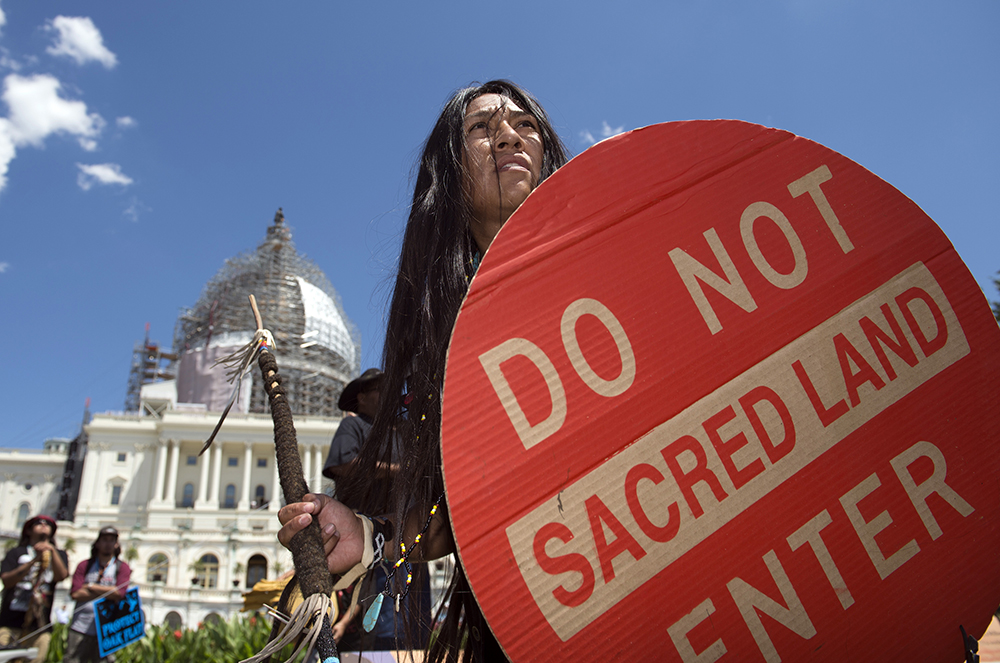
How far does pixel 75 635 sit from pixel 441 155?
517 centimetres

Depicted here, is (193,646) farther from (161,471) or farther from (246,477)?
(161,471)

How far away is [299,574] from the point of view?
3.38 ft

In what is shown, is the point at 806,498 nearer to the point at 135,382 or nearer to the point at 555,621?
the point at 555,621

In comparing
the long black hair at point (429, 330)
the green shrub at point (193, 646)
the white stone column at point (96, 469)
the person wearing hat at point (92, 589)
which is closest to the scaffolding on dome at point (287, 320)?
the white stone column at point (96, 469)

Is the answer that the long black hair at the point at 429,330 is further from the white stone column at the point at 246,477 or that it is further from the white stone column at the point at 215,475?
the white stone column at the point at 215,475

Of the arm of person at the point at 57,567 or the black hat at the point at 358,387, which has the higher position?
the black hat at the point at 358,387

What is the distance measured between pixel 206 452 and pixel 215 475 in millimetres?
2472

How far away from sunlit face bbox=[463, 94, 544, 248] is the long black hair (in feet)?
0.08

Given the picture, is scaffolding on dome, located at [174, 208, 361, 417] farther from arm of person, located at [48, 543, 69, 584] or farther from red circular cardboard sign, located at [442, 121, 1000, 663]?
red circular cardboard sign, located at [442, 121, 1000, 663]

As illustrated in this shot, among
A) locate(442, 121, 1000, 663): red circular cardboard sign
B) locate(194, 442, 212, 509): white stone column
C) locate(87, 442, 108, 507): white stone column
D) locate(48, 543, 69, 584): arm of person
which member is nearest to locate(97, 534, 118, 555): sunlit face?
locate(48, 543, 69, 584): arm of person

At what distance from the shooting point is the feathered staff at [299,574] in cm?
95

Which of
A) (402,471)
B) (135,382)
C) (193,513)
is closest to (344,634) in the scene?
(402,471)

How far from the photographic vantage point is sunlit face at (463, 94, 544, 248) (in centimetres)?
137

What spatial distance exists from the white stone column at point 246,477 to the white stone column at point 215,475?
5.14ft
